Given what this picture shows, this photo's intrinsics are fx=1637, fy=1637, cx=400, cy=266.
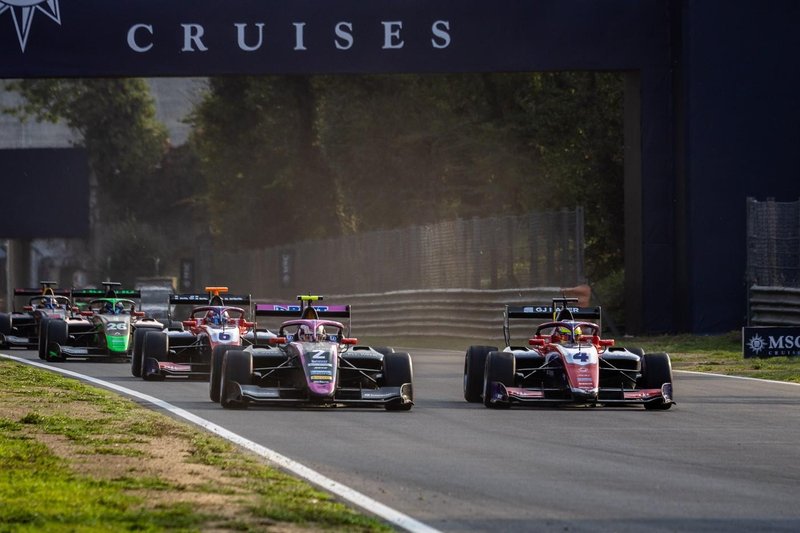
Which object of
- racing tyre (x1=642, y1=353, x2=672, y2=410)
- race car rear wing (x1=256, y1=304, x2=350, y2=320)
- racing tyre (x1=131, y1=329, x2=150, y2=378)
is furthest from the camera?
racing tyre (x1=131, y1=329, x2=150, y2=378)

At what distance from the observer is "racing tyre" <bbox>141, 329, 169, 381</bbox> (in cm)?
2030

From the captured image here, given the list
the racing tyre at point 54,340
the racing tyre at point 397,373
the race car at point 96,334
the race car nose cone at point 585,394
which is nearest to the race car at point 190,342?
the race car at point 96,334

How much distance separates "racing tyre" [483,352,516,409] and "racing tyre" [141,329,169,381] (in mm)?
5803

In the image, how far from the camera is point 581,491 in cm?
938

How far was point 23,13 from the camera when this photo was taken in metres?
29.4

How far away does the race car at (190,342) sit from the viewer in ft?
66.6

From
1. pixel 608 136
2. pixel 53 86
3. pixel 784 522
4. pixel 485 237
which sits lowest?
pixel 784 522

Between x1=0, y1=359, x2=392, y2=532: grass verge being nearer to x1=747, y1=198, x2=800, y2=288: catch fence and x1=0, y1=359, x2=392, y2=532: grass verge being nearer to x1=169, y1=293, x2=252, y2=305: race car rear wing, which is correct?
x1=169, y1=293, x2=252, y2=305: race car rear wing

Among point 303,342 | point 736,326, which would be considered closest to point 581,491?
point 303,342

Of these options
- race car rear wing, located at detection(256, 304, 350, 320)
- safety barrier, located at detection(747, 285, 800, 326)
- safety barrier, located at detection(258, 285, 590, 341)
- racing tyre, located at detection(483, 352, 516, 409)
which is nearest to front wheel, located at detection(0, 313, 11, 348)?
safety barrier, located at detection(258, 285, 590, 341)

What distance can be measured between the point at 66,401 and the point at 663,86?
53.8 ft

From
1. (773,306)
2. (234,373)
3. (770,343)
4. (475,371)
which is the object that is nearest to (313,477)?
(234,373)

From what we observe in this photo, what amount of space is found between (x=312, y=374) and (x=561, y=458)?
472 centimetres

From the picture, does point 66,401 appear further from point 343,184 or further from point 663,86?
point 343,184
